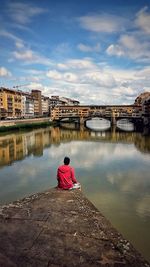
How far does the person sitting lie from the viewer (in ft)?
29.7

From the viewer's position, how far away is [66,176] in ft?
30.2

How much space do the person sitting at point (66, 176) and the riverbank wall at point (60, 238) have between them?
1.26 meters

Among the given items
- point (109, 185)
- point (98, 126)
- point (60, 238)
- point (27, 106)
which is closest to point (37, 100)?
point (27, 106)

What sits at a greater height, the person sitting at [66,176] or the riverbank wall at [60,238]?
the person sitting at [66,176]

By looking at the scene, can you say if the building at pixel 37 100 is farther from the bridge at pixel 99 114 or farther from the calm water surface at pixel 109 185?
the calm water surface at pixel 109 185

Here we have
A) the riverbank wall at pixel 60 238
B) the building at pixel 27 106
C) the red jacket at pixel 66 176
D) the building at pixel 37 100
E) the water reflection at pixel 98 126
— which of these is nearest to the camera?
the riverbank wall at pixel 60 238

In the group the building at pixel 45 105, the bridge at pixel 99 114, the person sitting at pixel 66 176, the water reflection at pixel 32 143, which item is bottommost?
the water reflection at pixel 32 143

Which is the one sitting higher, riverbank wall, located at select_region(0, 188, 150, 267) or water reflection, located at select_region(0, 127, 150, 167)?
riverbank wall, located at select_region(0, 188, 150, 267)

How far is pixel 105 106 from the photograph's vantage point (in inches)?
3846

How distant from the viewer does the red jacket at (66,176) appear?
904 centimetres

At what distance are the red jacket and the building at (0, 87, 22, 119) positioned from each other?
83274 millimetres

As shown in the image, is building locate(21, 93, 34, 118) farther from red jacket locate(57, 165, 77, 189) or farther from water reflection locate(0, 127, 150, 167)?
red jacket locate(57, 165, 77, 189)

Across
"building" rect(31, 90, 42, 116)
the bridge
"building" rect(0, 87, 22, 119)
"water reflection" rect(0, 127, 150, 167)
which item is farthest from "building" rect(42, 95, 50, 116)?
"water reflection" rect(0, 127, 150, 167)

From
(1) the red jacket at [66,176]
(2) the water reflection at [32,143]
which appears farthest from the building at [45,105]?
(1) the red jacket at [66,176]
